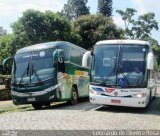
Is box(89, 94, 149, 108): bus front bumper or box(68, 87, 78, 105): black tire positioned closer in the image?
box(89, 94, 149, 108): bus front bumper

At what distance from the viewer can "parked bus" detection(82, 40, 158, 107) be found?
56.7 feet

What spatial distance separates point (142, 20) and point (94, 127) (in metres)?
69.7

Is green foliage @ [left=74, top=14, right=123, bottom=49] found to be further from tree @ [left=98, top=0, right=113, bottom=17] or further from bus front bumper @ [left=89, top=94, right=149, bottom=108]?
bus front bumper @ [left=89, top=94, right=149, bottom=108]

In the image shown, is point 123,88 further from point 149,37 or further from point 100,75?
point 149,37

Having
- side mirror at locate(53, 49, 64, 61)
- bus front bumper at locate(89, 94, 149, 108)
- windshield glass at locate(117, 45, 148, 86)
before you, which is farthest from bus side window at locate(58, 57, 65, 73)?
windshield glass at locate(117, 45, 148, 86)

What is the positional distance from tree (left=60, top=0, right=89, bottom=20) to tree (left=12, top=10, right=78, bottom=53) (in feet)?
88.4

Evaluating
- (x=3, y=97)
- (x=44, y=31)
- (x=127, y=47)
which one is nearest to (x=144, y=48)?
(x=127, y=47)

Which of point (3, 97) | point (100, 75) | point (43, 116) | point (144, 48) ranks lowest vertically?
point (3, 97)

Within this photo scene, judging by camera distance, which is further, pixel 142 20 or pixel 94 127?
pixel 142 20

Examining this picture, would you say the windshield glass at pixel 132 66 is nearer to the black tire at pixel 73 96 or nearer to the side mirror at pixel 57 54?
the side mirror at pixel 57 54

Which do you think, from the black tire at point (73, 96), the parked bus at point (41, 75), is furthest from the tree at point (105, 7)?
the parked bus at point (41, 75)

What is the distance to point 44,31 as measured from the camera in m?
Answer: 49.6

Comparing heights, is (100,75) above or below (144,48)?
below

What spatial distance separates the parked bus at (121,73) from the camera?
17.3m
